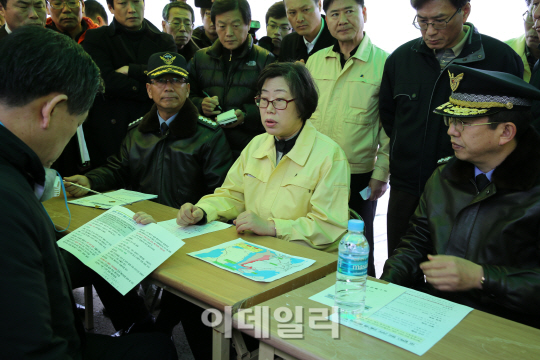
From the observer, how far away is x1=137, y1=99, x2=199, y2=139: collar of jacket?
8.73 ft

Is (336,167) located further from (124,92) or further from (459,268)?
(124,92)

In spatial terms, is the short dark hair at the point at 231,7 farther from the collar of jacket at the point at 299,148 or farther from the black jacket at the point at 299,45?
the collar of jacket at the point at 299,148

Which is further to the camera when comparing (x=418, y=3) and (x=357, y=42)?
(x=357, y=42)

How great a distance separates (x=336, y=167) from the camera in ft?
6.40

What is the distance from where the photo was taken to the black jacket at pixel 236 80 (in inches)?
120

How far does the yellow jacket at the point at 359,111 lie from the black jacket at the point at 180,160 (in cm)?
74

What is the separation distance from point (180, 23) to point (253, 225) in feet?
9.27

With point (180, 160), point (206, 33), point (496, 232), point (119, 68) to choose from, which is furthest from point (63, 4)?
point (496, 232)

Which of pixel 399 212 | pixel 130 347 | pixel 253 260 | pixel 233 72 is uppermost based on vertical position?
pixel 233 72

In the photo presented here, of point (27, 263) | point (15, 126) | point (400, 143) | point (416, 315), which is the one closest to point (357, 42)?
point (400, 143)

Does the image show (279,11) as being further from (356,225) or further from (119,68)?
(356,225)

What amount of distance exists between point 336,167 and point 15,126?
4.32 feet

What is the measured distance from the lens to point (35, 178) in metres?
1.04

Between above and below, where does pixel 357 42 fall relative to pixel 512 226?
above
